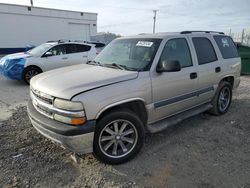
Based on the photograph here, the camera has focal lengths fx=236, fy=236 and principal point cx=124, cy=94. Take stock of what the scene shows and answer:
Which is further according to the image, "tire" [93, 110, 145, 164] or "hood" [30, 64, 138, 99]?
"tire" [93, 110, 145, 164]

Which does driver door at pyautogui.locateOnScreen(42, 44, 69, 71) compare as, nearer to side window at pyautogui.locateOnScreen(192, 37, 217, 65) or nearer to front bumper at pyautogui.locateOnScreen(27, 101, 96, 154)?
side window at pyautogui.locateOnScreen(192, 37, 217, 65)

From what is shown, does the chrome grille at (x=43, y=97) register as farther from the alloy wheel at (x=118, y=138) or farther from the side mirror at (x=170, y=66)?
the side mirror at (x=170, y=66)

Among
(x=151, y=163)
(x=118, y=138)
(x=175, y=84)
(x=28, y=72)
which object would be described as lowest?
(x=151, y=163)

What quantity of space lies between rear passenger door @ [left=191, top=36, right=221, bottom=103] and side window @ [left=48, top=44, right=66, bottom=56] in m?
6.18

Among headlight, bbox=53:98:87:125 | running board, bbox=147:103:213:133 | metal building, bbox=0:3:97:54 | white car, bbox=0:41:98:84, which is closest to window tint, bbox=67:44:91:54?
white car, bbox=0:41:98:84

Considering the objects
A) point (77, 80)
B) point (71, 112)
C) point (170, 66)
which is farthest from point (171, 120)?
point (71, 112)

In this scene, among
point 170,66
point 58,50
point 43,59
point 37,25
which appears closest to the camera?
point 170,66

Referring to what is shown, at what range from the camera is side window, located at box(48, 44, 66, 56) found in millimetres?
9128

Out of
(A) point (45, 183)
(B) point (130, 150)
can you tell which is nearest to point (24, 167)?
(A) point (45, 183)

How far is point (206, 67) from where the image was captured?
4.54 meters

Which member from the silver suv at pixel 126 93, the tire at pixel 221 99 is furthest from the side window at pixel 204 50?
the tire at pixel 221 99

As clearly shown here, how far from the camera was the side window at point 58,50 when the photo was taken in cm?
913

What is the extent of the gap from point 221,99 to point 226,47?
1169mm

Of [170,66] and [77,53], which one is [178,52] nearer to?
[170,66]
